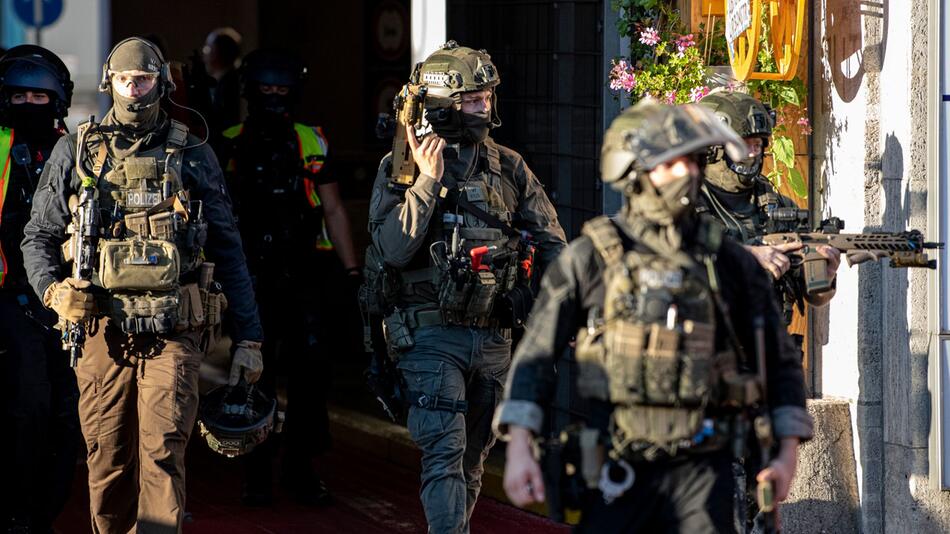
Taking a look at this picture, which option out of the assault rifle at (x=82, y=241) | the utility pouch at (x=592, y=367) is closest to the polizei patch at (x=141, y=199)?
the assault rifle at (x=82, y=241)

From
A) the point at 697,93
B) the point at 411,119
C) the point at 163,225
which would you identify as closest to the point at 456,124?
the point at 411,119

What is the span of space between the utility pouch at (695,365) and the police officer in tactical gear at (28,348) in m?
3.73

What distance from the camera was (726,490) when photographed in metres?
4.88

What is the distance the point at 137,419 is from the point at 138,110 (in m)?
1.26

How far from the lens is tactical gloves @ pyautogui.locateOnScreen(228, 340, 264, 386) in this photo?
7.06 metres

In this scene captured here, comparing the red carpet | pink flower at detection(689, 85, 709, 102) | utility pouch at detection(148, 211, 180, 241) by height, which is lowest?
the red carpet

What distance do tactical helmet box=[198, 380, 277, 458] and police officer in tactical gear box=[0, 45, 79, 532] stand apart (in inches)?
31.6

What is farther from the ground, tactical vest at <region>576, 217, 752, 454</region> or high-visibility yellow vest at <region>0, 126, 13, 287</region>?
high-visibility yellow vest at <region>0, 126, 13, 287</region>

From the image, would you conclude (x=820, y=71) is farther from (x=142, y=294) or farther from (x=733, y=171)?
(x=142, y=294)

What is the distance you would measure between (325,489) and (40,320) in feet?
6.52

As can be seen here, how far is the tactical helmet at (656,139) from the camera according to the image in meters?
4.79

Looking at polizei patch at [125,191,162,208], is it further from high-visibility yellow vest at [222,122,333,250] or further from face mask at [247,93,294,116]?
face mask at [247,93,294,116]

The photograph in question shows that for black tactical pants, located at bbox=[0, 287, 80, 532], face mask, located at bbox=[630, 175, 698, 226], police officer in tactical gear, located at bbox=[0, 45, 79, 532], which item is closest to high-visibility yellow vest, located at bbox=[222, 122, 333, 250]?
police officer in tactical gear, located at bbox=[0, 45, 79, 532]

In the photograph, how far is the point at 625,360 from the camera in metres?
4.74
